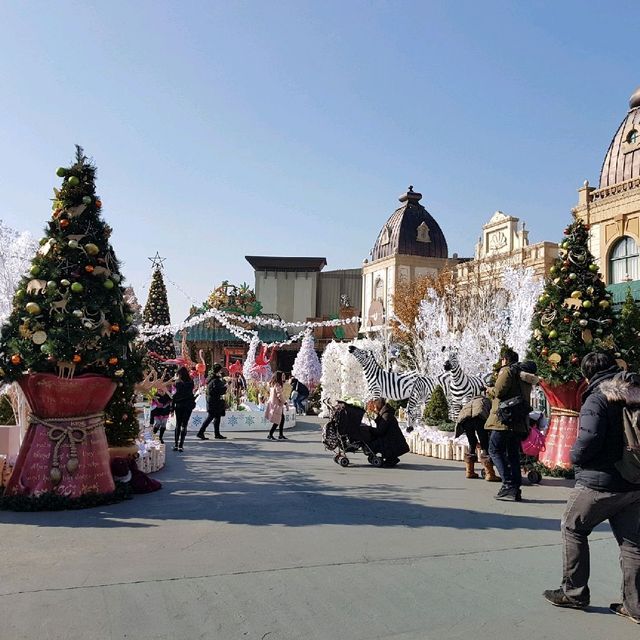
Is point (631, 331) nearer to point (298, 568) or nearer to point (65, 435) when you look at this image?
point (298, 568)

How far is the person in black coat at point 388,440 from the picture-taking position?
10461mm

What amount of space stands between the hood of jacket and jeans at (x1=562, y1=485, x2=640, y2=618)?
22.8 inches

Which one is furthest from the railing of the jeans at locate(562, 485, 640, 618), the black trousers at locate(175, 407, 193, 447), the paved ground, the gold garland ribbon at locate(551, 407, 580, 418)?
the jeans at locate(562, 485, 640, 618)

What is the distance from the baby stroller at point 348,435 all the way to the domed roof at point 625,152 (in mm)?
20979

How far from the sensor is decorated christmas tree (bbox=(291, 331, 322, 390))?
1083 inches

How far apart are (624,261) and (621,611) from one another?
2460 centimetres

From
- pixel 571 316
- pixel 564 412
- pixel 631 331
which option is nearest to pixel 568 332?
pixel 571 316

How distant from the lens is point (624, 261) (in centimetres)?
2573

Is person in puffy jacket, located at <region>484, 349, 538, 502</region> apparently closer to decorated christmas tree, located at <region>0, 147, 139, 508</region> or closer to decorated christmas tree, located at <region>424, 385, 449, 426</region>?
Answer: decorated christmas tree, located at <region>0, 147, 139, 508</region>

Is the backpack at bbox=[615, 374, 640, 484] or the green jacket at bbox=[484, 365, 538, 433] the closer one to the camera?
the backpack at bbox=[615, 374, 640, 484]

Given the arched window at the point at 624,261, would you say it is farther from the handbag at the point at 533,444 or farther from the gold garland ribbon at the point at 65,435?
the gold garland ribbon at the point at 65,435

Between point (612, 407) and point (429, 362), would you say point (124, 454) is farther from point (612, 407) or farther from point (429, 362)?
point (429, 362)

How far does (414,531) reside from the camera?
5941mm

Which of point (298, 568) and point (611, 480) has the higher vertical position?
point (611, 480)
